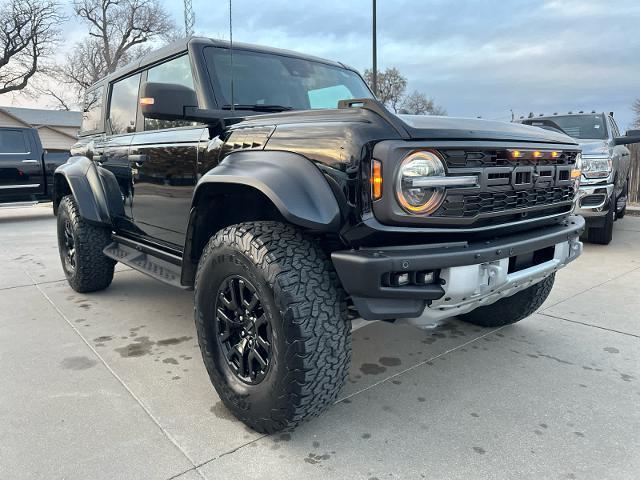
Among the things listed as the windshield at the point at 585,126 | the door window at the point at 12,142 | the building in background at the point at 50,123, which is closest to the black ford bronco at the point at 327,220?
the windshield at the point at 585,126

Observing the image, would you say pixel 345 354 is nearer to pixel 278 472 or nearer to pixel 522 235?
pixel 278 472

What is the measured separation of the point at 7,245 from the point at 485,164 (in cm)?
766

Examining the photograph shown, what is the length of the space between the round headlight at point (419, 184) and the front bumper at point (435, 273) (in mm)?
163

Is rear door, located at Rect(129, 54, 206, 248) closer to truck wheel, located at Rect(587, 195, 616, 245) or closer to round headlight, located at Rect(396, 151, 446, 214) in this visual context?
round headlight, located at Rect(396, 151, 446, 214)

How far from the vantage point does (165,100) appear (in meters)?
2.30

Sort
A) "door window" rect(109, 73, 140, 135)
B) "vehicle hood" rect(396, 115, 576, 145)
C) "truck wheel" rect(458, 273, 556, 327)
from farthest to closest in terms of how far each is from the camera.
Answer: "door window" rect(109, 73, 140, 135) < "truck wheel" rect(458, 273, 556, 327) < "vehicle hood" rect(396, 115, 576, 145)

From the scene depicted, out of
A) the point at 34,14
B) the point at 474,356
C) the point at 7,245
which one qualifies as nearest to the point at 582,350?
the point at 474,356

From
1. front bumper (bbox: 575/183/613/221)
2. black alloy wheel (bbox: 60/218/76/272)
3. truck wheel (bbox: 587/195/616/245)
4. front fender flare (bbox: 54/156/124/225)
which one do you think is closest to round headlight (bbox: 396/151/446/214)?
front fender flare (bbox: 54/156/124/225)

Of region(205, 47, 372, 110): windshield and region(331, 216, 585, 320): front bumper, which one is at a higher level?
region(205, 47, 372, 110): windshield

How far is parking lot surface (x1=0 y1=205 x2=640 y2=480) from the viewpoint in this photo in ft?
6.34

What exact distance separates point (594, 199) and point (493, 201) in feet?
15.7

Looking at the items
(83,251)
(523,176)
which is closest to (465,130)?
(523,176)

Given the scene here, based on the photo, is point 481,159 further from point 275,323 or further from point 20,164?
point 20,164

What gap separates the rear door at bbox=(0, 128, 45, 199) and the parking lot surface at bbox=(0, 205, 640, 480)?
742cm
